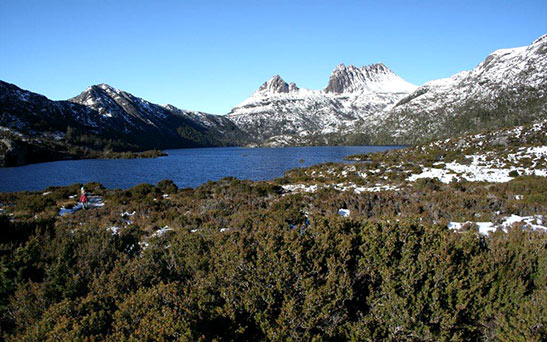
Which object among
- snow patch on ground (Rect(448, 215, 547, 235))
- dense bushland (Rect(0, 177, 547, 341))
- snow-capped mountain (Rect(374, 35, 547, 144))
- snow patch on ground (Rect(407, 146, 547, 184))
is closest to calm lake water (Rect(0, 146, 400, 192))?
snow patch on ground (Rect(407, 146, 547, 184))

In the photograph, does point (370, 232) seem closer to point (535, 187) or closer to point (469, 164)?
point (535, 187)

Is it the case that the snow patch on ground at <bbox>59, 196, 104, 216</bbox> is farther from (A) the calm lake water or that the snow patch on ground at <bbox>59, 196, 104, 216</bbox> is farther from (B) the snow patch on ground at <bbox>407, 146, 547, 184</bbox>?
(B) the snow patch on ground at <bbox>407, 146, 547, 184</bbox>

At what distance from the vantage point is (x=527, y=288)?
5.86 metres

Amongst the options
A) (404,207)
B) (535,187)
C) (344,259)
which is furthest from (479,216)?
(344,259)

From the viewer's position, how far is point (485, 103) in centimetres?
14650

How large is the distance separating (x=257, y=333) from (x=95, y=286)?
11.9 feet

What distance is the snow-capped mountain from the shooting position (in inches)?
5069

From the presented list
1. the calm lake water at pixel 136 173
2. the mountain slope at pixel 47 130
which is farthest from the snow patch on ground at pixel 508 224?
the mountain slope at pixel 47 130

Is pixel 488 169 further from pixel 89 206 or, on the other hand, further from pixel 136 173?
pixel 136 173

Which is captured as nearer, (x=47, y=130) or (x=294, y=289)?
(x=294, y=289)

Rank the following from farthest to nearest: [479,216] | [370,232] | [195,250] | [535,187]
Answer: [535,187], [479,216], [195,250], [370,232]

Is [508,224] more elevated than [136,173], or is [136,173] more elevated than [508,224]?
[508,224]

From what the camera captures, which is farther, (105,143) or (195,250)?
(105,143)

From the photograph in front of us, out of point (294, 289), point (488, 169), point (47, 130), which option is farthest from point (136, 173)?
point (47, 130)
